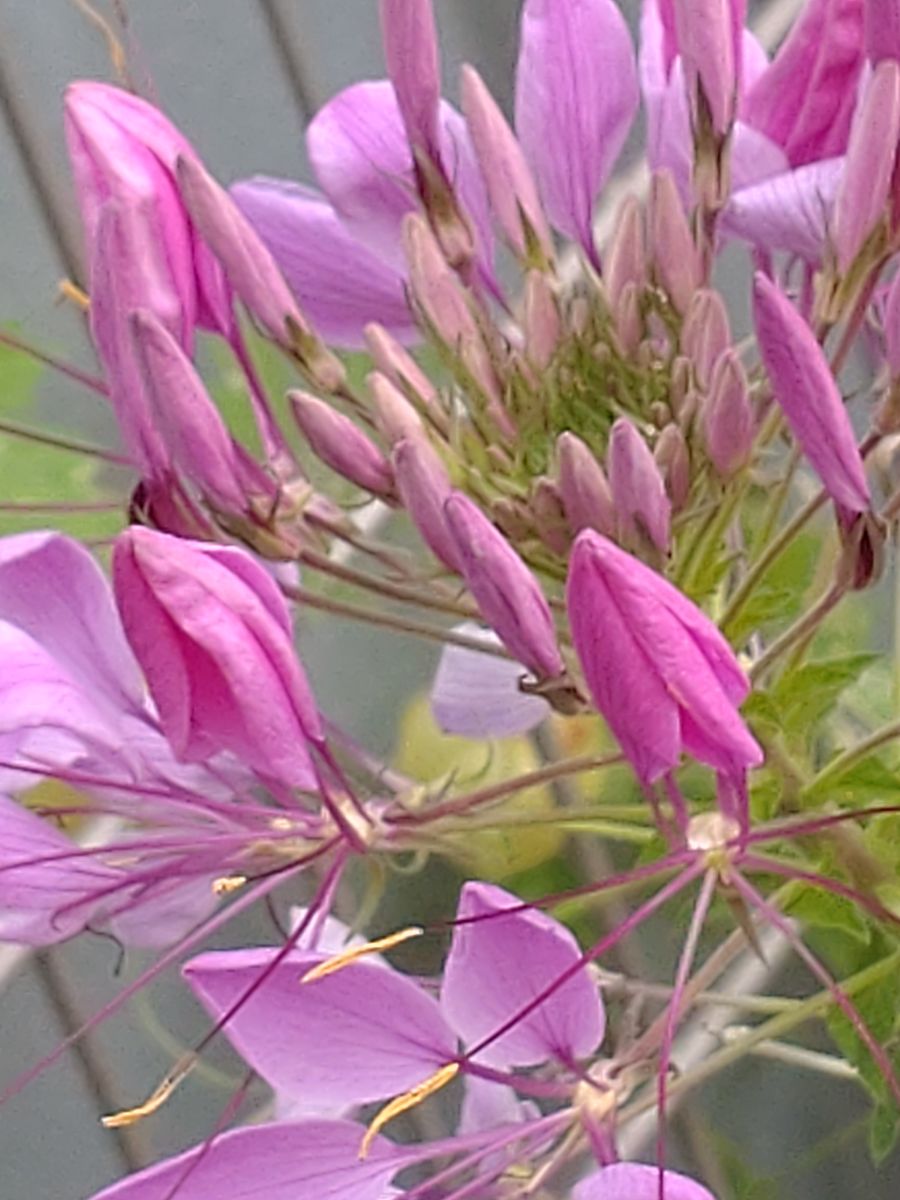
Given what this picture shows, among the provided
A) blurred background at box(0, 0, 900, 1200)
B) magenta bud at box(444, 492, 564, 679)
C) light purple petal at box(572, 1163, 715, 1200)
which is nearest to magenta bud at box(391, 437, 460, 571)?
magenta bud at box(444, 492, 564, 679)

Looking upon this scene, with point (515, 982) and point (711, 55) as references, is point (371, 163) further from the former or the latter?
point (515, 982)

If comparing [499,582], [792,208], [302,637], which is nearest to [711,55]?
[792,208]

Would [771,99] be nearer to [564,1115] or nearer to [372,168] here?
[372,168]

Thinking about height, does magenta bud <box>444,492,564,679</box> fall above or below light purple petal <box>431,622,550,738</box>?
above

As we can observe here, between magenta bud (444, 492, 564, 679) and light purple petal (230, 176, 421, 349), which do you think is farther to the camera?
light purple petal (230, 176, 421, 349)

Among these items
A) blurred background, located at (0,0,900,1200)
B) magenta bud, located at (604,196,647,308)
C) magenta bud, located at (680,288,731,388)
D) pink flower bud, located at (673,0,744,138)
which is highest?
pink flower bud, located at (673,0,744,138)

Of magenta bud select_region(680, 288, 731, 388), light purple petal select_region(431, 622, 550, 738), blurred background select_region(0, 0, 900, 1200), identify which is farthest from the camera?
blurred background select_region(0, 0, 900, 1200)

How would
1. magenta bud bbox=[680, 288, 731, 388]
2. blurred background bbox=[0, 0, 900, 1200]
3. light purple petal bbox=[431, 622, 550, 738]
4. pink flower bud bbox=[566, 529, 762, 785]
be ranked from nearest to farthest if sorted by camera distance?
pink flower bud bbox=[566, 529, 762, 785]
magenta bud bbox=[680, 288, 731, 388]
light purple petal bbox=[431, 622, 550, 738]
blurred background bbox=[0, 0, 900, 1200]

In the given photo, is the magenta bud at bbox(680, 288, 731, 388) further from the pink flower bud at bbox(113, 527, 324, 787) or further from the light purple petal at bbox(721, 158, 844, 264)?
the pink flower bud at bbox(113, 527, 324, 787)

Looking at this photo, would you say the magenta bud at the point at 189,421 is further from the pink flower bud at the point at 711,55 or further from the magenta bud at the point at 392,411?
the pink flower bud at the point at 711,55
